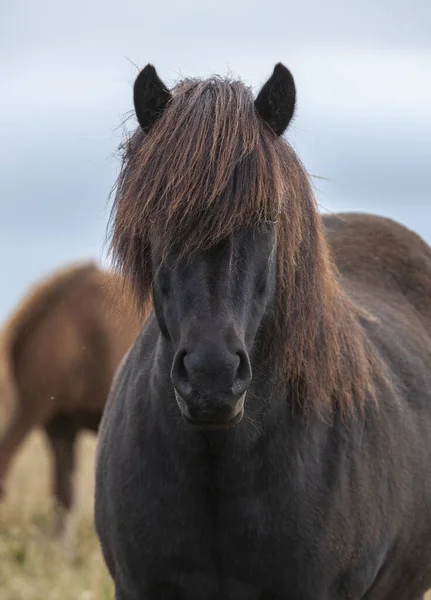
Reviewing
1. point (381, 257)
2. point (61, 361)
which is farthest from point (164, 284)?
point (61, 361)

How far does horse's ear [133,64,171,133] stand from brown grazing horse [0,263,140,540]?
632 centimetres

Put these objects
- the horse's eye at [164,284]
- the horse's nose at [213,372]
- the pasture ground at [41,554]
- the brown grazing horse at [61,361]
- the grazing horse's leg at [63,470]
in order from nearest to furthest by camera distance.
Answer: the horse's nose at [213,372]
the horse's eye at [164,284]
the pasture ground at [41,554]
the grazing horse's leg at [63,470]
the brown grazing horse at [61,361]

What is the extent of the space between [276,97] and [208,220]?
0.52m

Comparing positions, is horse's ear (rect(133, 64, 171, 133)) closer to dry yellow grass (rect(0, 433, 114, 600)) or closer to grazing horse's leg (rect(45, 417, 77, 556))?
dry yellow grass (rect(0, 433, 114, 600))

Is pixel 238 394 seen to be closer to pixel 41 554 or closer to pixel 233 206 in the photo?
pixel 233 206

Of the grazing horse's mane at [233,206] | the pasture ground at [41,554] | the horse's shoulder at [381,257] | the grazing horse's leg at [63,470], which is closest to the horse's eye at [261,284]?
the grazing horse's mane at [233,206]

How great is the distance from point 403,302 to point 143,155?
1853 mm

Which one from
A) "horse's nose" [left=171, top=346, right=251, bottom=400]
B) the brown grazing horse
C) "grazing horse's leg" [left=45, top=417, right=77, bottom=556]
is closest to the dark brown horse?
"horse's nose" [left=171, top=346, right=251, bottom=400]

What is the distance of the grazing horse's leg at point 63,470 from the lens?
28.9 feet

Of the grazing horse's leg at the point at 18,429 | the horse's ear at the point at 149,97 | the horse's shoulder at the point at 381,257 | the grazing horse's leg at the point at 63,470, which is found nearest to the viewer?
the horse's ear at the point at 149,97

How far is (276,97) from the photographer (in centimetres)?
324

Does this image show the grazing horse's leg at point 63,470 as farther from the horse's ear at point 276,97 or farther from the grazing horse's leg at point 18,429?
the horse's ear at point 276,97

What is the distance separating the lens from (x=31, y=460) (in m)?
13.6

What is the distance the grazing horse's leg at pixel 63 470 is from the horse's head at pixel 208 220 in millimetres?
5697
